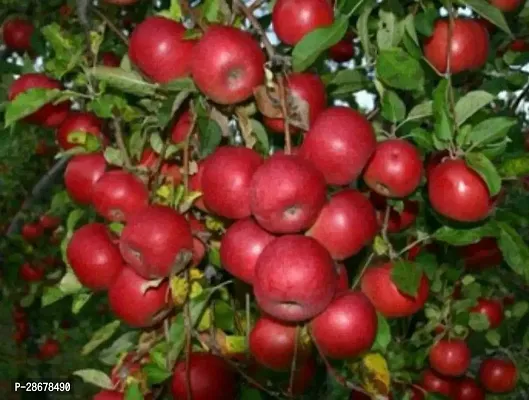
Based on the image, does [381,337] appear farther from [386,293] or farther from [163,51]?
[163,51]

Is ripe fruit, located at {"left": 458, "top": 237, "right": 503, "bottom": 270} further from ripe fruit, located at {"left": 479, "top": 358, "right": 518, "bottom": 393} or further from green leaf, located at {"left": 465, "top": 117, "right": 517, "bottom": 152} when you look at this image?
ripe fruit, located at {"left": 479, "top": 358, "right": 518, "bottom": 393}

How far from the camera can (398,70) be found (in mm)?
995

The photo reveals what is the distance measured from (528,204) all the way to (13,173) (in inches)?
87.0

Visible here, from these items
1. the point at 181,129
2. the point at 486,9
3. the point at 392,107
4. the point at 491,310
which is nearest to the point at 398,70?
the point at 392,107

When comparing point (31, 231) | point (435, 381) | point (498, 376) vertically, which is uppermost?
point (435, 381)

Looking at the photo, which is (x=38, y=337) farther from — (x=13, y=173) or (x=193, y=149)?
(x=193, y=149)

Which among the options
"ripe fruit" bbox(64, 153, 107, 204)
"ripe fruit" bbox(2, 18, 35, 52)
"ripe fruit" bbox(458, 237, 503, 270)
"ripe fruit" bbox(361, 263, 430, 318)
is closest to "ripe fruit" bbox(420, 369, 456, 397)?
"ripe fruit" bbox(458, 237, 503, 270)

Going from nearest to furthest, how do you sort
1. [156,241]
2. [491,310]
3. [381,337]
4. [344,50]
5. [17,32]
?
[156,241] < [381,337] < [344,50] < [491,310] < [17,32]

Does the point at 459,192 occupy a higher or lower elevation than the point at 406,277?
higher

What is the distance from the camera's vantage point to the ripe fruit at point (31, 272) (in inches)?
118

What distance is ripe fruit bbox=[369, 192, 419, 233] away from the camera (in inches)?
45.5

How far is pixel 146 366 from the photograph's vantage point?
3.33 feet

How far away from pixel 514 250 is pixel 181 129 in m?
0.46

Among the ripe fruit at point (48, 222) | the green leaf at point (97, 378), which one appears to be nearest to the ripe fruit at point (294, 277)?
the green leaf at point (97, 378)
